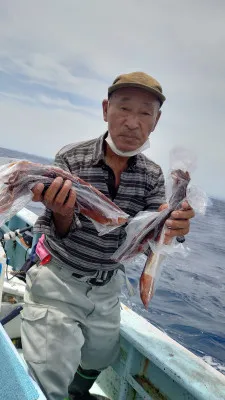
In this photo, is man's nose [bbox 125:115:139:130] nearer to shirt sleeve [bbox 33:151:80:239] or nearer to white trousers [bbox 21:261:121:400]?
shirt sleeve [bbox 33:151:80:239]

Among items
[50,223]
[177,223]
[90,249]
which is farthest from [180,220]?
[50,223]

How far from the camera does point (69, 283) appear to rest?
113 inches

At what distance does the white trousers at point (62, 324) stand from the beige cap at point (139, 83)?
1.63 metres

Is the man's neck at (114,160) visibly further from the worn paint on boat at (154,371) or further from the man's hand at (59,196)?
the worn paint on boat at (154,371)

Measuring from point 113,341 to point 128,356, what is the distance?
38 centimetres

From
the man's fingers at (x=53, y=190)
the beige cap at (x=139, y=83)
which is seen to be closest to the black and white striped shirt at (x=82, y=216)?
the man's fingers at (x=53, y=190)

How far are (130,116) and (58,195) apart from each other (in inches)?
35.7

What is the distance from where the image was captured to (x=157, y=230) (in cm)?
279

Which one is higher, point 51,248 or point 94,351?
point 51,248

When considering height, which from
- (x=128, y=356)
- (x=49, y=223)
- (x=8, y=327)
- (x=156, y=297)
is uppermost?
(x=49, y=223)

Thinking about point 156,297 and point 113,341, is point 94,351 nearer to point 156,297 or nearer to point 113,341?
point 113,341

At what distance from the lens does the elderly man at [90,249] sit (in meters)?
2.70

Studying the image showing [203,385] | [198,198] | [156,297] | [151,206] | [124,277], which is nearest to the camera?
[198,198]

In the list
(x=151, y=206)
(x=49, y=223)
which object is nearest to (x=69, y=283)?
(x=49, y=223)
